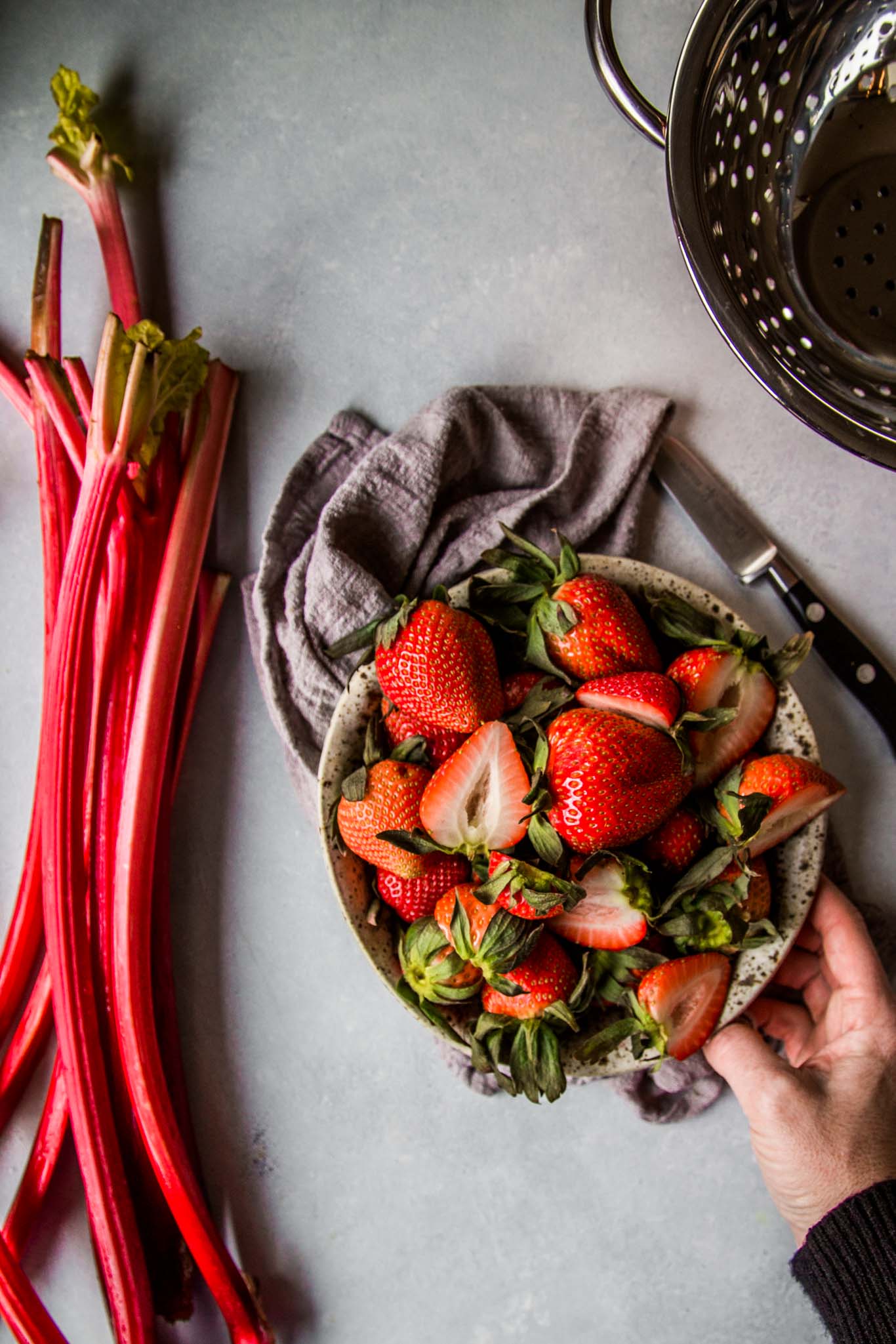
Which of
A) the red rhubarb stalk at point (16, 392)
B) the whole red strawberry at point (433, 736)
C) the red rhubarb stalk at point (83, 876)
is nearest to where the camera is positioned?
the whole red strawberry at point (433, 736)

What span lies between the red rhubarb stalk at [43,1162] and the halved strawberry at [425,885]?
1.66ft

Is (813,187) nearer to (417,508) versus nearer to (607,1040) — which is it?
(417,508)

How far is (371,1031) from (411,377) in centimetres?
80

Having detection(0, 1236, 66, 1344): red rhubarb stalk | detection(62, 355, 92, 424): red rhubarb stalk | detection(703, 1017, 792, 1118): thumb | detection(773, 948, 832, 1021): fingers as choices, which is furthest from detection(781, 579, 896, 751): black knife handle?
detection(0, 1236, 66, 1344): red rhubarb stalk

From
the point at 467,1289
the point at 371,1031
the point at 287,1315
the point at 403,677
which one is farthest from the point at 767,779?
the point at 287,1315

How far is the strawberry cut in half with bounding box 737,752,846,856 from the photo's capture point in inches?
35.9

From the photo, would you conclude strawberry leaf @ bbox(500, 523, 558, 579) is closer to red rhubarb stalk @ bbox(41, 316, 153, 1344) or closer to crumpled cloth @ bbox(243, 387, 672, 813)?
crumpled cloth @ bbox(243, 387, 672, 813)

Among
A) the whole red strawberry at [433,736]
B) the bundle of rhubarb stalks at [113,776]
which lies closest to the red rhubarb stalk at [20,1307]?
the bundle of rhubarb stalks at [113,776]

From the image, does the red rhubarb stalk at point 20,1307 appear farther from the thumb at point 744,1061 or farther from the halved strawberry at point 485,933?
the thumb at point 744,1061

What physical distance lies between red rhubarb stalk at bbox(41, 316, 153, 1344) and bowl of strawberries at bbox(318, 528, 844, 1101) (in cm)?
32

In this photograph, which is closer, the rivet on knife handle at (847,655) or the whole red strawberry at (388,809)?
the whole red strawberry at (388,809)

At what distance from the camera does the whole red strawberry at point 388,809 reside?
920 millimetres

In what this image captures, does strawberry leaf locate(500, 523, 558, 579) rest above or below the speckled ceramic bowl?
above

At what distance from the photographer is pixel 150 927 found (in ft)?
3.76
